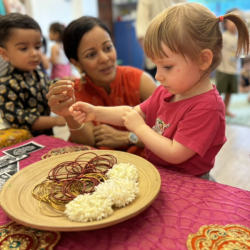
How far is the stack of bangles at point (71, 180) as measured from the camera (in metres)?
0.65

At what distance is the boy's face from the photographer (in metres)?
1.27

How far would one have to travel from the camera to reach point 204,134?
0.74m

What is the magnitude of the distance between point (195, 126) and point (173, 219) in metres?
0.28

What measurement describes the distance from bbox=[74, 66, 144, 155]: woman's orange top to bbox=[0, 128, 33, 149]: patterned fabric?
358 mm

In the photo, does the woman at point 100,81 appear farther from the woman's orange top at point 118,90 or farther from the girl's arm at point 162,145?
the girl's arm at point 162,145

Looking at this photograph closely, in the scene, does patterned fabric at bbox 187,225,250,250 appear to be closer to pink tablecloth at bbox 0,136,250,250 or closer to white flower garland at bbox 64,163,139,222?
pink tablecloth at bbox 0,136,250,250

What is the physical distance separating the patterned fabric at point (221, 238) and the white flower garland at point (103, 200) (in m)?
0.16

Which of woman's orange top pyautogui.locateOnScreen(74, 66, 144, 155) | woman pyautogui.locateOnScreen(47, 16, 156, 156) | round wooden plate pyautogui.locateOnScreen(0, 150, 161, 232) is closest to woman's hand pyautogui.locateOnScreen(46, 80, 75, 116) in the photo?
woman pyautogui.locateOnScreen(47, 16, 156, 156)

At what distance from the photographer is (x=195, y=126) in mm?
747

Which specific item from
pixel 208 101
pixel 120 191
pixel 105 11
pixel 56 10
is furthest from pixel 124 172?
pixel 105 11

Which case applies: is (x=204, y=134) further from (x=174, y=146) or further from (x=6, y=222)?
(x=6, y=222)

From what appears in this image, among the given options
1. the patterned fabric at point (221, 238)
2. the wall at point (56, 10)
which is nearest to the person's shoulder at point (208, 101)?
the patterned fabric at point (221, 238)

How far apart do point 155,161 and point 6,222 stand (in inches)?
20.1

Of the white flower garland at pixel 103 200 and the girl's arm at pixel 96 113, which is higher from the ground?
the girl's arm at pixel 96 113
